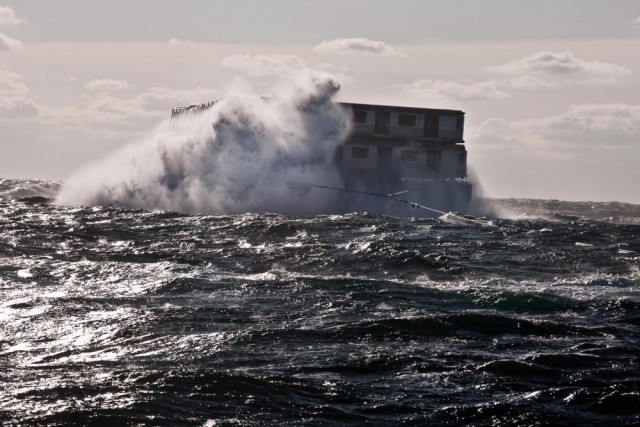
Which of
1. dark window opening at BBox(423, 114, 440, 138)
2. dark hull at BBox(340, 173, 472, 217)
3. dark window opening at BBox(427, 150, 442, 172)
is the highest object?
dark window opening at BBox(423, 114, 440, 138)

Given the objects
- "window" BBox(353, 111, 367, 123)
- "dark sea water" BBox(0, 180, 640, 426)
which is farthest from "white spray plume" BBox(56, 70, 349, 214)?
"dark sea water" BBox(0, 180, 640, 426)

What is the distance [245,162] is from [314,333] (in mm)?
38197

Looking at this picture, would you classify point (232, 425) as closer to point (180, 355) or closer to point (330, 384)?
point (330, 384)

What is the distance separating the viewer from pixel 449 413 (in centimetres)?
1221

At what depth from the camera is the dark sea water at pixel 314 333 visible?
12.4 metres

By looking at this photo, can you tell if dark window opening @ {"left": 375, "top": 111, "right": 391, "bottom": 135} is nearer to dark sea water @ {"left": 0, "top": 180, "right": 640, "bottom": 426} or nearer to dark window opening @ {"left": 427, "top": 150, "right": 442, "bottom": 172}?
dark window opening @ {"left": 427, "top": 150, "right": 442, "bottom": 172}

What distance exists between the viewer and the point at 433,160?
204 feet

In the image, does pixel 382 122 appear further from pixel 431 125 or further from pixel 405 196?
pixel 405 196

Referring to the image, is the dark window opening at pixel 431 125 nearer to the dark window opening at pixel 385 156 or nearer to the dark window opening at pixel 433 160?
the dark window opening at pixel 433 160

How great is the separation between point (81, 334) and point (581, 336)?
9244 mm

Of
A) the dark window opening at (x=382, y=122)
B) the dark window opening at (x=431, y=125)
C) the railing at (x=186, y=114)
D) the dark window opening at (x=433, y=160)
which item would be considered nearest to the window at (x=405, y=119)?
the dark window opening at (x=382, y=122)

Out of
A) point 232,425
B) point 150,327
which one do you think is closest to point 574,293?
point 150,327

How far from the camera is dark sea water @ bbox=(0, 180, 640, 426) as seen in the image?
488 inches

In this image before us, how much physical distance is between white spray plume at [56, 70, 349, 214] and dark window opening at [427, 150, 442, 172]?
6.48m
